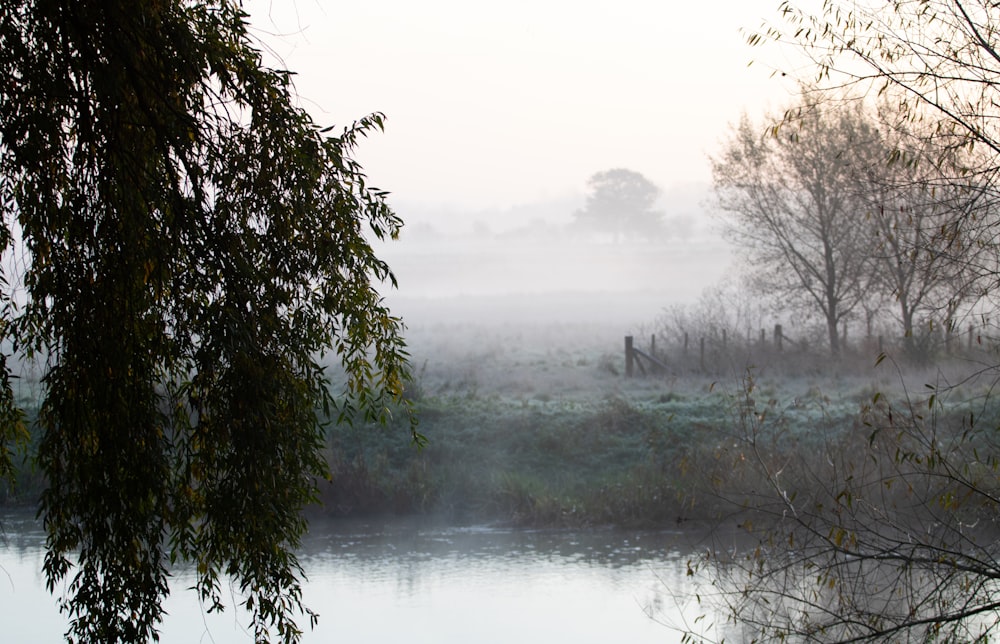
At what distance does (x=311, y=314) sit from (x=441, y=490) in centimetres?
931

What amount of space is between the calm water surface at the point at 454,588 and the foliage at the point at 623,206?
215ft

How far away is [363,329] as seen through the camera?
540 centimetres

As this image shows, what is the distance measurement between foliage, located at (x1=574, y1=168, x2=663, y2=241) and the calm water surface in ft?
215

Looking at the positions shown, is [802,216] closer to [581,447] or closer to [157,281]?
[581,447]

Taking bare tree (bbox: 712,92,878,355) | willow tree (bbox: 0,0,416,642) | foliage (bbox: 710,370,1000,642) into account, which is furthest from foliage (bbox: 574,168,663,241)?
willow tree (bbox: 0,0,416,642)

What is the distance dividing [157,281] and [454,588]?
7.27 metres

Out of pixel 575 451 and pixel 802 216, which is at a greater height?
pixel 802 216

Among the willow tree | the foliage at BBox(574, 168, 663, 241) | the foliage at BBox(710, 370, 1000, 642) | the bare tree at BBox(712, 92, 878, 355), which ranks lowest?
the foliage at BBox(710, 370, 1000, 642)

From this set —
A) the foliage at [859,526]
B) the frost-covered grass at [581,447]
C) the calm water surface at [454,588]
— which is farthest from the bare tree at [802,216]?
the calm water surface at [454,588]

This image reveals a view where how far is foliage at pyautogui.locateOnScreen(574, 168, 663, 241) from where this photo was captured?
76.9 metres

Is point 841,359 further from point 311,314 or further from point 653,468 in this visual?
point 311,314

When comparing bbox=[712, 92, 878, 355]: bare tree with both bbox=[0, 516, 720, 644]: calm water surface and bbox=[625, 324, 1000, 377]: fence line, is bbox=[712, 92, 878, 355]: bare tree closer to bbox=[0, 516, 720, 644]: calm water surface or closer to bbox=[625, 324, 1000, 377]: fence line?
bbox=[625, 324, 1000, 377]: fence line

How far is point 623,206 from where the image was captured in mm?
77938

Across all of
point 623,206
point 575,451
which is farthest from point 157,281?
point 623,206
